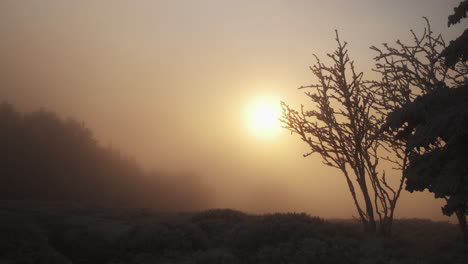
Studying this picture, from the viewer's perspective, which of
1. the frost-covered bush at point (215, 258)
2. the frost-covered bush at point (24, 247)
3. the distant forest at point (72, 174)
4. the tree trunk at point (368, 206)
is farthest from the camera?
the distant forest at point (72, 174)

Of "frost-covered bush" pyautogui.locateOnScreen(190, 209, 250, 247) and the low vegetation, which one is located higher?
"frost-covered bush" pyautogui.locateOnScreen(190, 209, 250, 247)

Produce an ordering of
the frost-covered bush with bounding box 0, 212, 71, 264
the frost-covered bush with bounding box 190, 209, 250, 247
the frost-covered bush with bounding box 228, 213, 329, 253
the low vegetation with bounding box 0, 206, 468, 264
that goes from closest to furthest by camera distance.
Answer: the frost-covered bush with bounding box 0, 212, 71, 264 < the low vegetation with bounding box 0, 206, 468, 264 < the frost-covered bush with bounding box 228, 213, 329, 253 < the frost-covered bush with bounding box 190, 209, 250, 247

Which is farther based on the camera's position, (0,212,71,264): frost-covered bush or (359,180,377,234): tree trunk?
(359,180,377,234): tree trunk

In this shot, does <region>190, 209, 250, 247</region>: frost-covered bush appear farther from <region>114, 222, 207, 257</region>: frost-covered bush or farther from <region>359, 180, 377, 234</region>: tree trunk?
<region>359, 180, 377, 234</region>: tree trunk

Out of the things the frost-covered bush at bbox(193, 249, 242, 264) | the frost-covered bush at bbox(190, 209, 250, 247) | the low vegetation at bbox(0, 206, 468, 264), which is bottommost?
A: the frost-covered bush at bbox(193, 249, 242, 264)

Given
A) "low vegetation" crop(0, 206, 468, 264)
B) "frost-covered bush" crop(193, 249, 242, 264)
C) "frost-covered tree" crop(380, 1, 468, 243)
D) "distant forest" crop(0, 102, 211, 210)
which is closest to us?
"frost-covered tree" crop(380, 1, 468, 243)

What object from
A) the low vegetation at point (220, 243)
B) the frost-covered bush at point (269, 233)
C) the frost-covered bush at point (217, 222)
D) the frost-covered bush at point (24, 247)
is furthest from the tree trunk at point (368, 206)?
the frost-covered bush at point (24, 247)

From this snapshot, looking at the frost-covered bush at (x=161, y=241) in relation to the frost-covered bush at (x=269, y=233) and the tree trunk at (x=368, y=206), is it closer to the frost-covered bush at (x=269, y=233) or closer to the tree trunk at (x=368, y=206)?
the frost-covered bush at (x=269, y=233)

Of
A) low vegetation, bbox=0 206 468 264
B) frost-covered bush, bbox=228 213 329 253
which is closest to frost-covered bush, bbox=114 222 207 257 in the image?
low vegetation, bbox=0 206 468 264

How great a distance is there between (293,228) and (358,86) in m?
6.01

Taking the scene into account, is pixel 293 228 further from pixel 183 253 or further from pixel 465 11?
pixel 465 11

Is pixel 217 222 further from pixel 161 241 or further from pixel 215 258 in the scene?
pixel 215 258

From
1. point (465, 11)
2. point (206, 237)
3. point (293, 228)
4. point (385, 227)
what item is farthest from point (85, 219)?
point (465, 11)

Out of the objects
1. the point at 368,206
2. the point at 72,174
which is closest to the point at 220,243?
the point at 368,206
